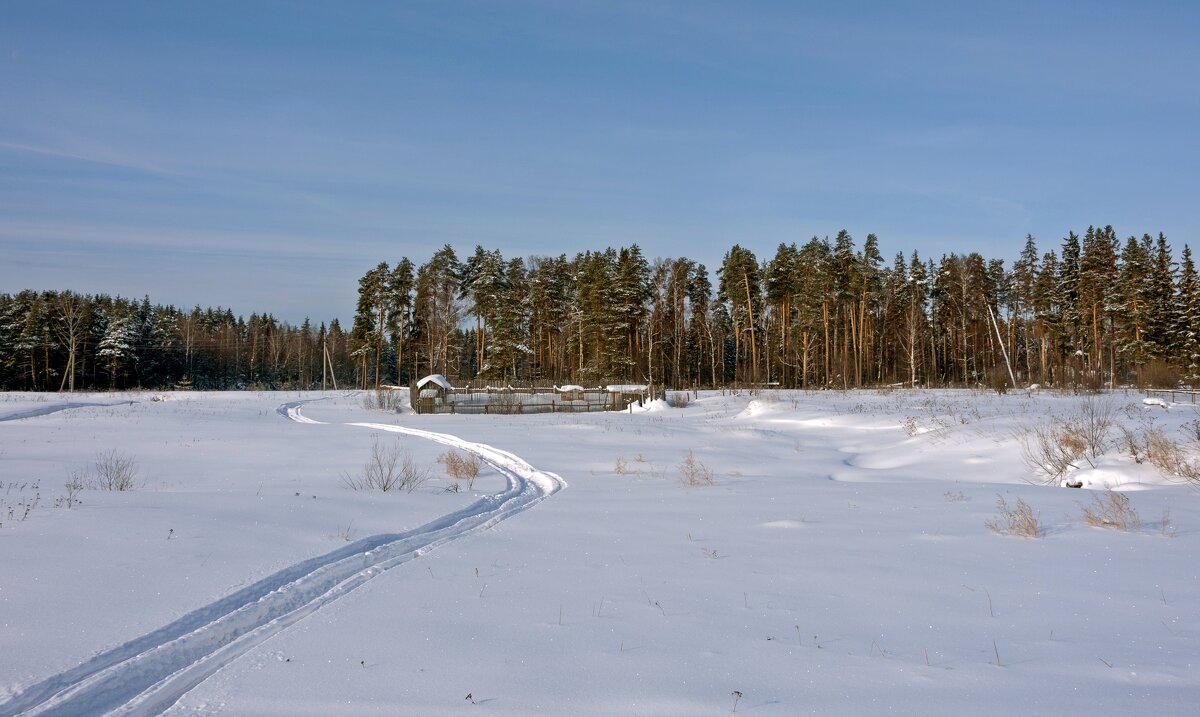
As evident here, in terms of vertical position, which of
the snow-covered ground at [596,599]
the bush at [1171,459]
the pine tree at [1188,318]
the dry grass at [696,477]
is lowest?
the dry grass at [696,477]

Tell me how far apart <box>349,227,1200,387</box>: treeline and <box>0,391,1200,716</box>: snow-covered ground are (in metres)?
39.1

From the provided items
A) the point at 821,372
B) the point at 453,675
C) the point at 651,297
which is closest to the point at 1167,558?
the point at 453,675

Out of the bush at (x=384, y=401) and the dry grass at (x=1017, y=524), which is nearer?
the dry grass at (x=1017, y=524)

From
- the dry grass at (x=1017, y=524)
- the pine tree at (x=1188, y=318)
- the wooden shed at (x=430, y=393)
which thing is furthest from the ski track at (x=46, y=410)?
the pine tree at (x=1188, y=318)

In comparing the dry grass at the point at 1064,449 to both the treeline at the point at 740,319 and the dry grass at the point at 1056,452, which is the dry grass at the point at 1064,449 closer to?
the dry grass at the point at 1056,452

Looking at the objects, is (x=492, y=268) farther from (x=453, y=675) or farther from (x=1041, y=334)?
(x=453, y=675)

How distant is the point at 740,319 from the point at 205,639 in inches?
2365

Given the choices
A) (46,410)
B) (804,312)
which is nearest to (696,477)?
(46,410)

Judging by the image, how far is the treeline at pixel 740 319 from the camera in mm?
47656

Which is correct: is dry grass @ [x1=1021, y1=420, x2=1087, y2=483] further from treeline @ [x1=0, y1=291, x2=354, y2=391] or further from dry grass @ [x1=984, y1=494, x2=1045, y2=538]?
treeline @ [x1=0, y1=291, x2=354, y2=391]

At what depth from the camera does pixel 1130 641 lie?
4023 millimetres

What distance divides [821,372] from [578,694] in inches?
2500

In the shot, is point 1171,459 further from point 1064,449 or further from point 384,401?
point 384,401

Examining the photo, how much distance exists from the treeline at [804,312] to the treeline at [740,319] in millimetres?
176
